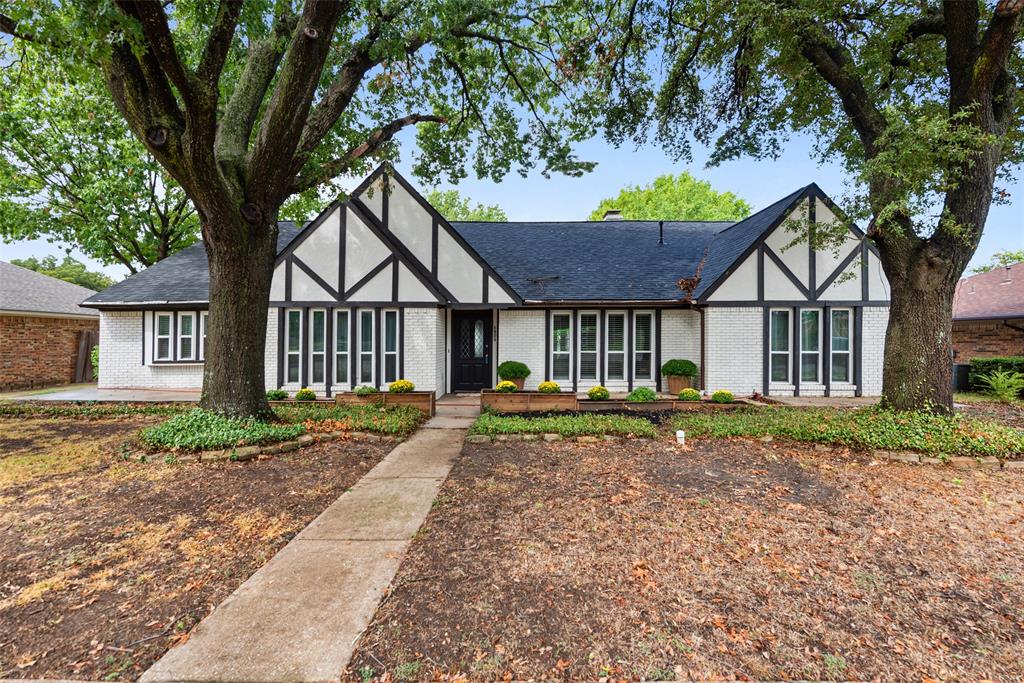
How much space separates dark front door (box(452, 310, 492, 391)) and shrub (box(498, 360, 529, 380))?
1205 mm

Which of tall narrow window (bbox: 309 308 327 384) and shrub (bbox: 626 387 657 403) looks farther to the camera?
tall narrow window (bbox: 309 308 327 384)

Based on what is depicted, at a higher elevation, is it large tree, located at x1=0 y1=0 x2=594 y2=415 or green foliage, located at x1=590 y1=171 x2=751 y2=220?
green foliage, located at x1=590 y1=171 x2=751 y2=220

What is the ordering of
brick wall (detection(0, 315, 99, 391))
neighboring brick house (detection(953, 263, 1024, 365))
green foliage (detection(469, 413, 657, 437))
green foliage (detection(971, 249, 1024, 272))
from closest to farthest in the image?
green foliage (detection(469, 413, 657, 437)) < brick wall (detection(0, 315, 99, 391)) < neighboring brick house (detection(953, 263, 1024, 365)) < green foliage (detection(971, 249, 1024, 272))

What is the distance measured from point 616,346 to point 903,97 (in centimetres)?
849

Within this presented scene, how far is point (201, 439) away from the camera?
6.24 m

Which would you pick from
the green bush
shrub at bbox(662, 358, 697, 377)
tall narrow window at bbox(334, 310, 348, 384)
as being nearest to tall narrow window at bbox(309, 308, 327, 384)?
tall narrow window at bbox(334, 310, 348, 384)

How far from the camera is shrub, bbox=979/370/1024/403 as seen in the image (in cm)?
1146

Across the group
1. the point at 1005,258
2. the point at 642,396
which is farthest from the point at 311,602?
the point at 1005,258

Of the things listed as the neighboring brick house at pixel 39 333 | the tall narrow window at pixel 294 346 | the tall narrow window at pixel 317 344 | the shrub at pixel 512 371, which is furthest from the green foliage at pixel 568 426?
the neighboring brick house at pixel 39 333

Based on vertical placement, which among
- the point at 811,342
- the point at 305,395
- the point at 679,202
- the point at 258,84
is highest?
the point at 679,202

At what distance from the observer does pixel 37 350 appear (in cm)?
1468

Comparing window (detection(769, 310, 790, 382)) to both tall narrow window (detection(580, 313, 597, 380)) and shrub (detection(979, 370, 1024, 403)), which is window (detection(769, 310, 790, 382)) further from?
shrub (detection(979, 370, 1024, 403))

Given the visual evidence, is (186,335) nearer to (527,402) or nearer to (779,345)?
(527,402)

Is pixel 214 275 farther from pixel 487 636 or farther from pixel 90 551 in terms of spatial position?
pixel 487 636
